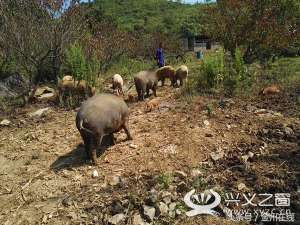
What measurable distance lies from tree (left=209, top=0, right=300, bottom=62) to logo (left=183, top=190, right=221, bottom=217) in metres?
8.80

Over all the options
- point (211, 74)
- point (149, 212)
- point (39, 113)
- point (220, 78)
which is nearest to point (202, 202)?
point (149, 212)

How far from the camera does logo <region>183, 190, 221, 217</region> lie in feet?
17.5

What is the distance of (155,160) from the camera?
22.1 ft

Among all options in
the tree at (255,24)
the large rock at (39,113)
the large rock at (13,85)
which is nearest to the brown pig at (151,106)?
the large rock at (39,113)

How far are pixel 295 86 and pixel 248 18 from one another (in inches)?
168

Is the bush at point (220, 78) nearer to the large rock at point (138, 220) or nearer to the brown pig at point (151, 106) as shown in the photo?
the brown pig at point (151, 106)

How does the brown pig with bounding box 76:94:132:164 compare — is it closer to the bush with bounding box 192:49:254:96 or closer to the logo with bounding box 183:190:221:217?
the logo with bounding box 183:190:221:217

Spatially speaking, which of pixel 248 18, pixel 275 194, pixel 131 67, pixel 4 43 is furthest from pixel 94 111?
pixel 131 67

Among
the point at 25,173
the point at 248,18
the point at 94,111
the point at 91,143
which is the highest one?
the point at 248,18

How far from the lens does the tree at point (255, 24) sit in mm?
13359

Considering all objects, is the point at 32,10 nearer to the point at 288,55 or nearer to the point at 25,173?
the point at 25,173

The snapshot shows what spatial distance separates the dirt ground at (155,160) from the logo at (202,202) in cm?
10

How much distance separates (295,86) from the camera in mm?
10164

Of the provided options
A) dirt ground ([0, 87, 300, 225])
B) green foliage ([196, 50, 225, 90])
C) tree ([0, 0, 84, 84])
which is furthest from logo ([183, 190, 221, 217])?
tree ([0, 0, 84, 84])
